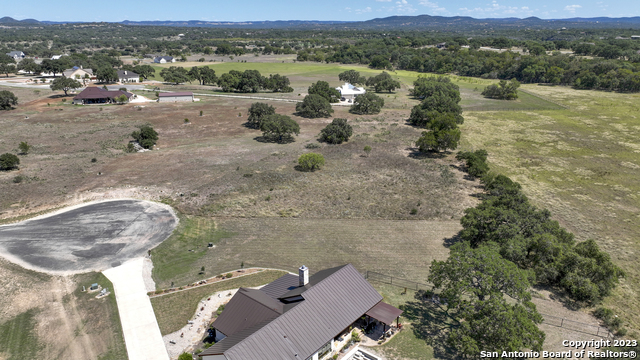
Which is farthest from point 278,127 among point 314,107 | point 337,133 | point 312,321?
point 312,321

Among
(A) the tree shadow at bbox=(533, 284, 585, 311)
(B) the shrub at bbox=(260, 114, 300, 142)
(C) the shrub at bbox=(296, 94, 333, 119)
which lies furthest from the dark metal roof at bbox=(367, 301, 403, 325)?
(C) the shrub at bbox=(296, 94, 333, 119)

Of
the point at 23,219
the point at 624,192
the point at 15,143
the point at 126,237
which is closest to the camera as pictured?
the point at 126,237

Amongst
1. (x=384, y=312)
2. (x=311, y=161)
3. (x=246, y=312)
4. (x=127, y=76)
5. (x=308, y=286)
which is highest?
(x=127, y=76)

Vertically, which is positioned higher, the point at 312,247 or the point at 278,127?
the point at 278,127

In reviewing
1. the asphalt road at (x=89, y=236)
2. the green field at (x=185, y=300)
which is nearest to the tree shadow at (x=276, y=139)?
the asphalt road at (x=89, y=236)

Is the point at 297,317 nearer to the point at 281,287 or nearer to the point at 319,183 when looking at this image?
the point at 281,287

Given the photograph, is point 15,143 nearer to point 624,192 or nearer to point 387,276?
point 387,276

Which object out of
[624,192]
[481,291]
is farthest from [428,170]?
[481,291]
